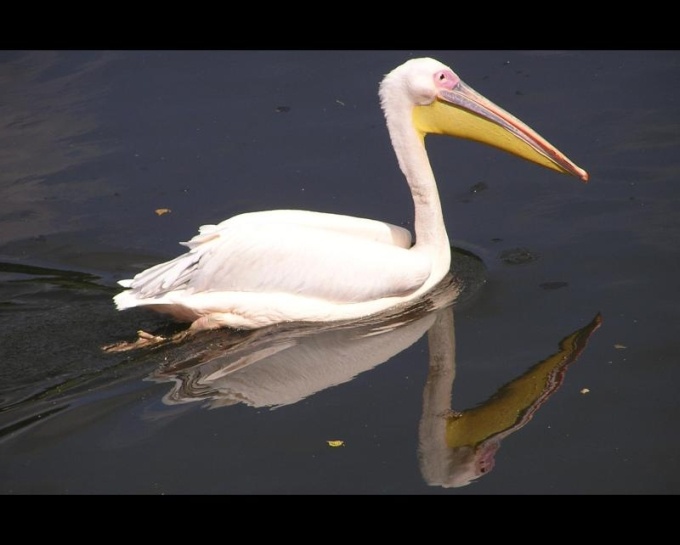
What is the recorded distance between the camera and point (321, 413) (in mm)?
4496

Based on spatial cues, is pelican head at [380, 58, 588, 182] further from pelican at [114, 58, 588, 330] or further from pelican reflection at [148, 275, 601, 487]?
pelican reflection at [148, 275, 601, 487]

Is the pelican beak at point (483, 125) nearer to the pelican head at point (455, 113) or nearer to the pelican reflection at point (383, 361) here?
the pelican head at point (455, 113)

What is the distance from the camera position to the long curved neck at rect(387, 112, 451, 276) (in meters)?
5.43

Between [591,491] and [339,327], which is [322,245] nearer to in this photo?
[339,327]

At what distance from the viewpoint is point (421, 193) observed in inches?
215

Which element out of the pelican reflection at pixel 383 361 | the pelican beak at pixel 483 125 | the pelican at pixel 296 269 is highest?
the pelican beak at pixel 483 125

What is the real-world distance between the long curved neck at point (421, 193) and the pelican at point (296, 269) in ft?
0.06

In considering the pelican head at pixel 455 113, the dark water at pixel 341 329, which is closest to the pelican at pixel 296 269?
the pelican head at pixel 455 113

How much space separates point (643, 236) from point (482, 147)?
133 centimetres

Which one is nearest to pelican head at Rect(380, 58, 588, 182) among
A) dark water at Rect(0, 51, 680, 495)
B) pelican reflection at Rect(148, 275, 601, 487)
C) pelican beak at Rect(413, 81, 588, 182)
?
pelican beak at Rect(413, 81, 588, 182)

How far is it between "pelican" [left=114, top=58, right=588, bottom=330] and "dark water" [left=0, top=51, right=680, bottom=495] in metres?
0.13

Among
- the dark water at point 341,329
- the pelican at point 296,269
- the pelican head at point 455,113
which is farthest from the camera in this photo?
the pelican head at point 455,113

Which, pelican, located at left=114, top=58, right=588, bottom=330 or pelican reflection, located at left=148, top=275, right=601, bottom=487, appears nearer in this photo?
pelican reflection, located at left=148, top=275, right=601, bottom=487

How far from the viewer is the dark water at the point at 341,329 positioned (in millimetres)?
4238
